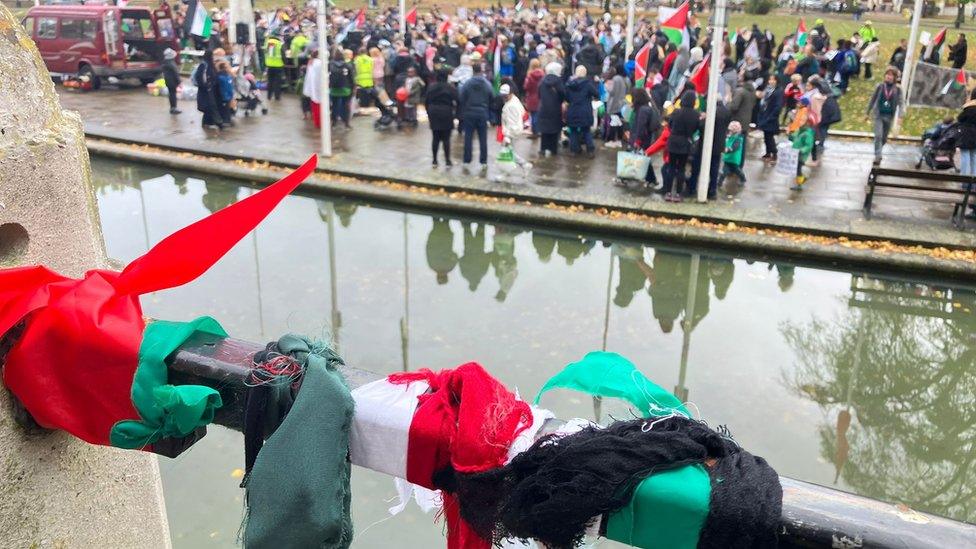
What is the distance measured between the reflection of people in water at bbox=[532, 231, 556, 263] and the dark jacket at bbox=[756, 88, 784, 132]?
5859 millimetres

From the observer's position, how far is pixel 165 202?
1263cm

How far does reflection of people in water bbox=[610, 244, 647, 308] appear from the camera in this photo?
30.4ft

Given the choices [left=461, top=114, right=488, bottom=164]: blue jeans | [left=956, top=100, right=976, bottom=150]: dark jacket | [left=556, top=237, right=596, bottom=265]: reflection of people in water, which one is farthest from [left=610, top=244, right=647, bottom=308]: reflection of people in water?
[left=956, top=100, right=976, bottom=150]: dark jacket

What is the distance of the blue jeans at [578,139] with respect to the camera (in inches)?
584

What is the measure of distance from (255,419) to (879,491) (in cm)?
543

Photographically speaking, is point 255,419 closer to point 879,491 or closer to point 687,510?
point 687,510

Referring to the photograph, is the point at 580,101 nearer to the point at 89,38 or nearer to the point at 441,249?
the point at 441,249

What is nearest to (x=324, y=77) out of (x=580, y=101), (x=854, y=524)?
(x=580, y=101)

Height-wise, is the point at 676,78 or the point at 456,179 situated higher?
the point at 676,78

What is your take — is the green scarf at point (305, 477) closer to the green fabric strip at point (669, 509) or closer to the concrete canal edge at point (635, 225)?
the green fabric strip at point (669, 509)

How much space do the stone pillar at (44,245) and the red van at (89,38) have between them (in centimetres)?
2070

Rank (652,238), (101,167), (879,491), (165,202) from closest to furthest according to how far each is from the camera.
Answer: (879,491)
(652,238)
(165,202)
(101,167)

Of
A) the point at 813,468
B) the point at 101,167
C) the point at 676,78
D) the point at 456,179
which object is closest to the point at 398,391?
the point at 813,468

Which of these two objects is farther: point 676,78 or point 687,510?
point 676,78
